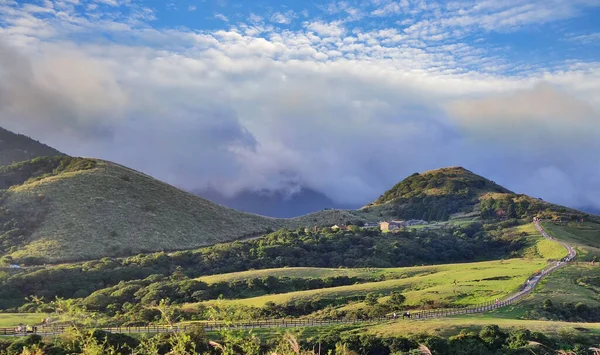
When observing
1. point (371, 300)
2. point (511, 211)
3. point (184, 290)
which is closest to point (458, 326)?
point (371, 300)

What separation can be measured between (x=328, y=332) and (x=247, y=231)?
9690cm

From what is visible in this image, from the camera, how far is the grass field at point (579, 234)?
11094 cm

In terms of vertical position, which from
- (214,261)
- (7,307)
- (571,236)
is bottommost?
(7,307)

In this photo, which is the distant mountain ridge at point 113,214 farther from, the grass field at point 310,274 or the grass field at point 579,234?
the grass field at point 310,274

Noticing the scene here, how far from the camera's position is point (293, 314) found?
188 ft

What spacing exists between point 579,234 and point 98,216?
112 m

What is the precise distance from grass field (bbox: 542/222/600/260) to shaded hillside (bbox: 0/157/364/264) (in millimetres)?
67363

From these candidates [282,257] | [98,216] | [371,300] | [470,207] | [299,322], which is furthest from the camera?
[470,207]

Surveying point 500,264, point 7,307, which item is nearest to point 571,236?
point 500,264

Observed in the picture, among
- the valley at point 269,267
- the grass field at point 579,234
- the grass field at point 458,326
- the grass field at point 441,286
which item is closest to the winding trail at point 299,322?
the valley at point 269,267

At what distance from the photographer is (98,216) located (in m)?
117

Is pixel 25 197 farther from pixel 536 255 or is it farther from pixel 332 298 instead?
pixel 536 255

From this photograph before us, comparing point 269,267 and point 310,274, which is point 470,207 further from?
point 310,274

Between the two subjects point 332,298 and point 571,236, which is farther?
point 571,236
